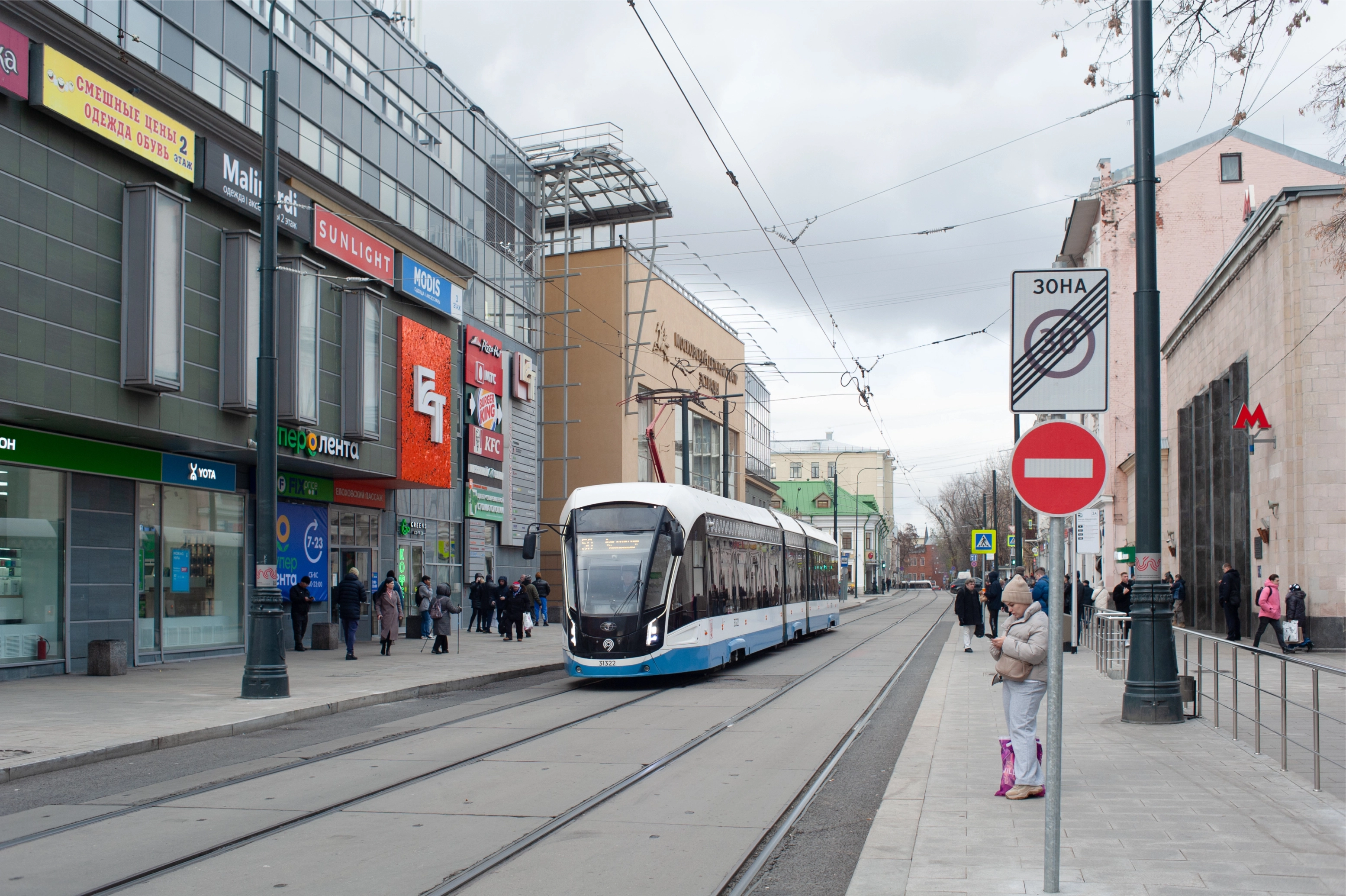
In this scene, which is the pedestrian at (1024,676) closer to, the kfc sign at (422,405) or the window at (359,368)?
the window at (359,368)

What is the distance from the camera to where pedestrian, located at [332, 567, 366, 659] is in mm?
22672

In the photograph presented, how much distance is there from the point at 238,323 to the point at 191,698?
774cm

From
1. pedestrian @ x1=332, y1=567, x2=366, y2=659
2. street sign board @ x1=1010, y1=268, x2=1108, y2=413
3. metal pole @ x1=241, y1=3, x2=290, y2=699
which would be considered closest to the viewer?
street sign board @ x1=1010, y1=268, x2=1108, y2=413

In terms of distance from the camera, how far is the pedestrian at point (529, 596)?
30.0 metres

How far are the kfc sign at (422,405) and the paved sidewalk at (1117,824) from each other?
18.4 meters

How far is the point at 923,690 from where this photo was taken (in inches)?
682

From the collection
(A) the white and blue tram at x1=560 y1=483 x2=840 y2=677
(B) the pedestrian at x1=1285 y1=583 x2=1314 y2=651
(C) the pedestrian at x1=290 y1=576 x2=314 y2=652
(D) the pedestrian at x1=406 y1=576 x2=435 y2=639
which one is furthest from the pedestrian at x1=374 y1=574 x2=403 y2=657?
(B) the pedestrian at x1=1285 y1=583 x2=1314 y2=651

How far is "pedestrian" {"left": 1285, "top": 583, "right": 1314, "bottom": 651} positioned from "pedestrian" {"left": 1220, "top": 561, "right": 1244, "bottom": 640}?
1.21 meters

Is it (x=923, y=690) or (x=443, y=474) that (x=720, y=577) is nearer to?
(x=923, y=690)

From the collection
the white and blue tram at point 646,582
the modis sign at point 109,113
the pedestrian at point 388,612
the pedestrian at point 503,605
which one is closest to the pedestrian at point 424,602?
the pedestrian at point 503,605

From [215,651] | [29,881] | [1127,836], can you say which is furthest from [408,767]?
[215,651]

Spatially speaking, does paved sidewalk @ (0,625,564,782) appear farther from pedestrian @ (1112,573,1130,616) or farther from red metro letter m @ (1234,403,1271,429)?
red metro letter m @ (1234,403,1271,429)

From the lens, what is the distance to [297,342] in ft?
75.7

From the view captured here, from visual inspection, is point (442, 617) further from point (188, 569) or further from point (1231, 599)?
point (1231, 599)
